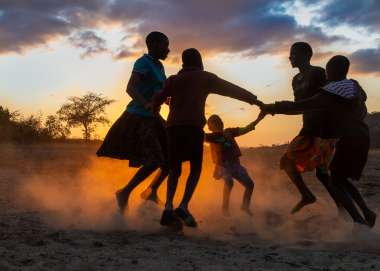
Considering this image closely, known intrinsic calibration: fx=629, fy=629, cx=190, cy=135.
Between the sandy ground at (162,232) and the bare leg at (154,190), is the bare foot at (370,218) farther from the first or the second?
the bare leg at (154,190)

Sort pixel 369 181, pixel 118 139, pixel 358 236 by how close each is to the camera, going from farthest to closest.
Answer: pixel 369 181, pixel 118 139, pixel 358 236

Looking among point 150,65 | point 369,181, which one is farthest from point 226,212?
point 369,181

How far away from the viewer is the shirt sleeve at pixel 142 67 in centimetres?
664

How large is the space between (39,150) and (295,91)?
1064 cm

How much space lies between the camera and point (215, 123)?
831 cm

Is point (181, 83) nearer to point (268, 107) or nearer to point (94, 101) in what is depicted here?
→ point (268, 107)

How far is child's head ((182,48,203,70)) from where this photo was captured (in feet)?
20.8

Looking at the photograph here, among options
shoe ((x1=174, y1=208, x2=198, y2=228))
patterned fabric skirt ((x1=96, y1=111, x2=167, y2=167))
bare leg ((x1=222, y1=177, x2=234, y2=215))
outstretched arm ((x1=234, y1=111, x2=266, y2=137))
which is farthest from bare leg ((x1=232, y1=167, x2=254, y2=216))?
shoe ((x1=174, y1=208, x2=198, y2=228))

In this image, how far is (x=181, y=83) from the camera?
6.22 meters

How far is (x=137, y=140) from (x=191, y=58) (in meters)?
1.08

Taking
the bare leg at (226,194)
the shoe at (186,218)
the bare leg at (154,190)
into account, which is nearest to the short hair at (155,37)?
the bare leg at (154,190)

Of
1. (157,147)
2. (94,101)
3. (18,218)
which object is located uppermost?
(94,101)

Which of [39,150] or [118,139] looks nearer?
[118,139]

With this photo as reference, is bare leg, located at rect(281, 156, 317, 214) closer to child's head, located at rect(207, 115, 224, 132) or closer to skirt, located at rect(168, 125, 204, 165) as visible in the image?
child's head, located at rect(207, 115, 224, 132)
